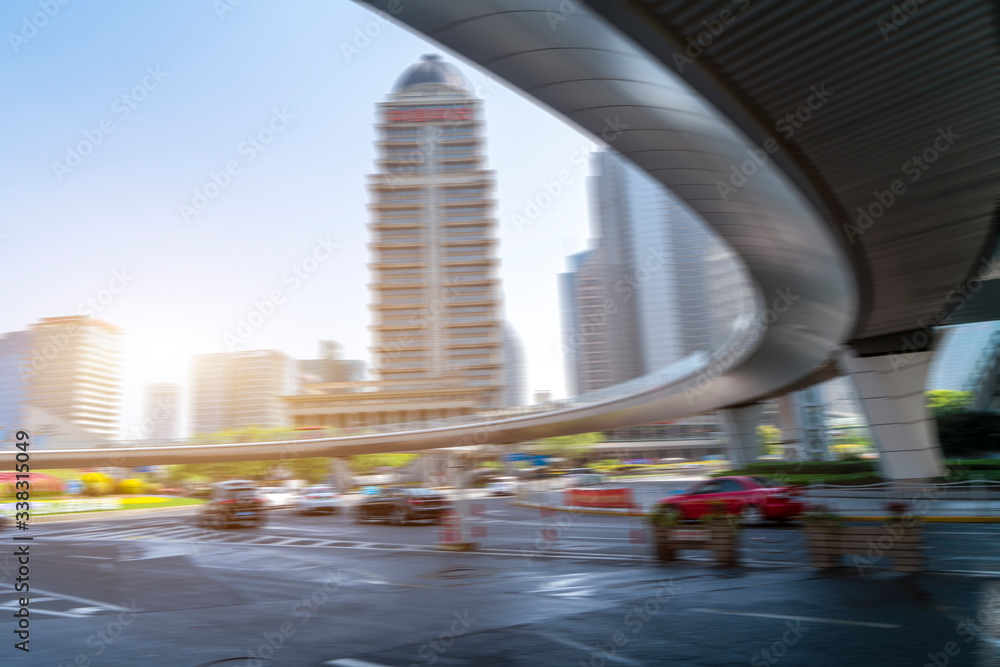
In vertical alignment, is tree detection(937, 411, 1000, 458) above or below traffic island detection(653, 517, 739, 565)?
above

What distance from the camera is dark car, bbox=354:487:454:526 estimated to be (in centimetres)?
2356

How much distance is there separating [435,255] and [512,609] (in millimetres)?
129908

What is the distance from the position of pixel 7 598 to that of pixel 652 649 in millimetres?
9312

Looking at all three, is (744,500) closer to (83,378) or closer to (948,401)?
(948,401)

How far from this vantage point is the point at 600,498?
28.4 metres

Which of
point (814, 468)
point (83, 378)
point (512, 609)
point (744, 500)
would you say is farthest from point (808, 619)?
point (83, 378)

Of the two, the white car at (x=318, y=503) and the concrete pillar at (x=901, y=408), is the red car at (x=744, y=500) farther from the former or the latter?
the white car at (x=318, y=503)

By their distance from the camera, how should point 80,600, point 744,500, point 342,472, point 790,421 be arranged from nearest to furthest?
point 80,600 < point 744,500 < point 790,421 < point 342,472

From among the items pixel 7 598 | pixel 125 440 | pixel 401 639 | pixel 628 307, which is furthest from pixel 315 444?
pixel 628 307

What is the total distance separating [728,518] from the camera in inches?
459

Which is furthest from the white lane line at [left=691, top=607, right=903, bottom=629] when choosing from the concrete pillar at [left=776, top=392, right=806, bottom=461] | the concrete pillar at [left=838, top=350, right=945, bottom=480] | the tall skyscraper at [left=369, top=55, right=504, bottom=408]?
the tall skyscraper at [left=369, top=55, right=504, bottom=408]

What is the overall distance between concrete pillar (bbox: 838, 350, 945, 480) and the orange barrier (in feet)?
33.1

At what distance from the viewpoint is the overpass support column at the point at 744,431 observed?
169 feet

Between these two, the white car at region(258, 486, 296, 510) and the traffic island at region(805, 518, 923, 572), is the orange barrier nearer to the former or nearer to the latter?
the traffic island at region(805, 518, 923, 572)
